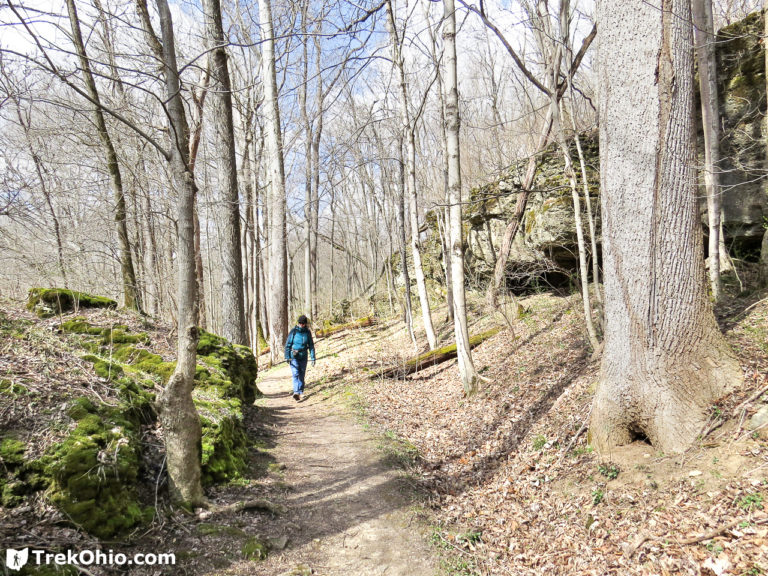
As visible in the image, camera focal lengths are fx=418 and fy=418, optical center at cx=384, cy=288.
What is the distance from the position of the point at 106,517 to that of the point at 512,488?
3.85m

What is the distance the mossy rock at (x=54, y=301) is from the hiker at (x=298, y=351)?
3663 millimetres

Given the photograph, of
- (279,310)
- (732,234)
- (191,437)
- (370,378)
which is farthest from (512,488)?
(279,310)

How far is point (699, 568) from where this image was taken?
2660mm

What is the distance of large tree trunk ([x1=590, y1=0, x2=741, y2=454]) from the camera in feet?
12.6

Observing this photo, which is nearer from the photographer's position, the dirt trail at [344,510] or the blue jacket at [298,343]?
the dirt trail at [344,510]

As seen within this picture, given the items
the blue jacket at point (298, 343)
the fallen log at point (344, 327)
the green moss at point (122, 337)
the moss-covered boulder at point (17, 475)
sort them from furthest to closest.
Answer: the fallen log at point (344, 327) → the blue jacket at point (298, 343) → the green moss at point (122, 337) → the moss-covered boulder at point (17, 475)

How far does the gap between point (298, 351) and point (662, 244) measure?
7.07 meters

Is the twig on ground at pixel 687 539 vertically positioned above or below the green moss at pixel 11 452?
below

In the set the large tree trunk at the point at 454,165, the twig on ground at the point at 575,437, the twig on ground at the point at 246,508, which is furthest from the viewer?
the large tree trunk at the point at 454,165

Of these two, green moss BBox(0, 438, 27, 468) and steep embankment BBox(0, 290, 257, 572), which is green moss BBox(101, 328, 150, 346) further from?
green moss BBox(0, 438, 27, 468)

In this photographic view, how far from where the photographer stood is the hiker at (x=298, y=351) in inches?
358

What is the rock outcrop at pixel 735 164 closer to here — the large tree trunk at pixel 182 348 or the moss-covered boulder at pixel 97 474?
the large tree trunk at pixel 182 348

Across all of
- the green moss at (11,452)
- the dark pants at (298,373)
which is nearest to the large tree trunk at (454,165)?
the dark pants at (298,373)

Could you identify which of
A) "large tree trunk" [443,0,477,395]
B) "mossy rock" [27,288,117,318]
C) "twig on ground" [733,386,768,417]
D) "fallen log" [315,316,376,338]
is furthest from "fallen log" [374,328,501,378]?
Result: "fallen log" [315,316,376,338]
